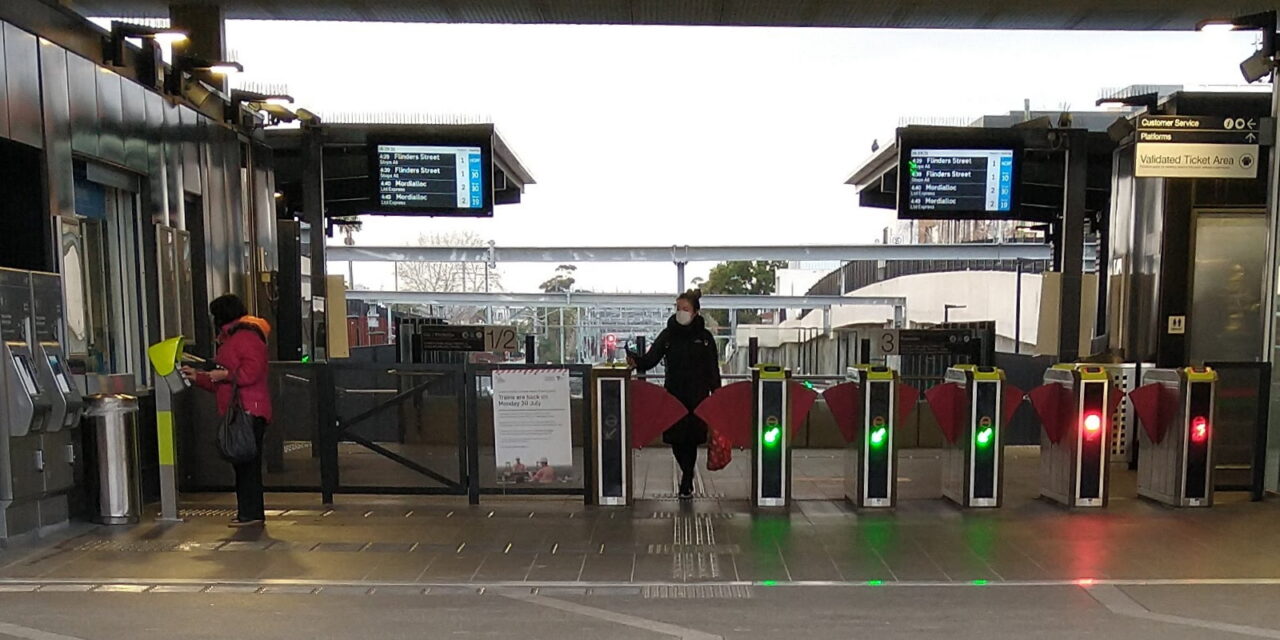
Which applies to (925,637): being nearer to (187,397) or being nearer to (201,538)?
(201,538)

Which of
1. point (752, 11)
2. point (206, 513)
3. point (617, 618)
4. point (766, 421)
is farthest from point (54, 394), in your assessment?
point (752, 11)

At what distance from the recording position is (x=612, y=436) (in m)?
6.19

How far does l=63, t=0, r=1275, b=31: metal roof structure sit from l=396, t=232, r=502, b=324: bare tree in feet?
26.1

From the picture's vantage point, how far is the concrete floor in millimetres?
3873

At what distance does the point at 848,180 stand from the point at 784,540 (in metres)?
6.57

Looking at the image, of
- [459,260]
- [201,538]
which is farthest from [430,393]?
[459,260]

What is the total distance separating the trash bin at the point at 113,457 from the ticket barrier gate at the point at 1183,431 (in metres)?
8.37

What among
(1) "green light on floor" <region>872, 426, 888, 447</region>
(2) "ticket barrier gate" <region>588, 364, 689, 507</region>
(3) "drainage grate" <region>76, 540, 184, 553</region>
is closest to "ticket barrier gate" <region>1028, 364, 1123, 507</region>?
(1) "green light on floor" <region>872, 426, 888, 447</region>

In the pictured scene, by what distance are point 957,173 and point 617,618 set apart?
6.39 meters

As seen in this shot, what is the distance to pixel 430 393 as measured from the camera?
21.1 ft

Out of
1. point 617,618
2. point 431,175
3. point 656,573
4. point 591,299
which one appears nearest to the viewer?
point 617,618

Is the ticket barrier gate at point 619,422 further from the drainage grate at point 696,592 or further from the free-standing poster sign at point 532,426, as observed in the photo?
the drainage grate at point 696,592

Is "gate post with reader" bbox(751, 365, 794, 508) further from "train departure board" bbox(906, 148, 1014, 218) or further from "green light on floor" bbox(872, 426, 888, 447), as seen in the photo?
"train departure board" bbox(906, 148, 1014, 218)

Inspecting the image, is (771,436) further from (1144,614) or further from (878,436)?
(1144,614)
